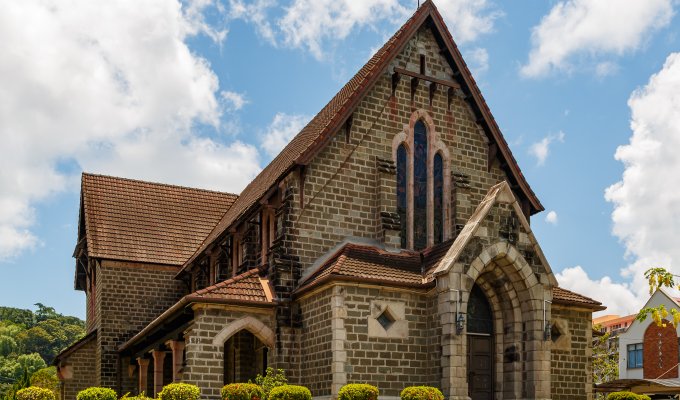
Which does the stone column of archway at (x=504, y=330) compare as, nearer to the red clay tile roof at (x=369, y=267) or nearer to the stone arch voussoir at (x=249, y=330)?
the red clay tile roof at (x=369, y=267)

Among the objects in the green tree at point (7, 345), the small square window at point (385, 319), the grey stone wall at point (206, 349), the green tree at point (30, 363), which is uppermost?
the small square window at point (385, 319)

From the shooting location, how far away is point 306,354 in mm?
21891

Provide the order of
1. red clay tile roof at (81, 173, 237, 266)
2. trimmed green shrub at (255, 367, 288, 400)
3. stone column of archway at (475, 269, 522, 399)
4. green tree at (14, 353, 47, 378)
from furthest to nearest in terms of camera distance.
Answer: green tree at (14, 353, 47, 378) < red clay tile roof at (81, 173, 237, 266) < stone column of archway at (475, 269, 522, 399) < trimmed green shrub at (255, 367, 288, 400)

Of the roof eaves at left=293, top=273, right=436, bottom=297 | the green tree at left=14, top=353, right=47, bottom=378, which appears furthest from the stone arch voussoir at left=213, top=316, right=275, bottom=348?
the green tree at left=14, top=353, right=47, bottom=378

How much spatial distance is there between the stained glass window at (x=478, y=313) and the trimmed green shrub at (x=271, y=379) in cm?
514

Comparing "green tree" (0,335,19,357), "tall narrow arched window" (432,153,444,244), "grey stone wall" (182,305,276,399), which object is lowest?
"green tree" (0,335,19,357)

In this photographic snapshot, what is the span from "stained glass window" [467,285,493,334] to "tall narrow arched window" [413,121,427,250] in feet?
8.39

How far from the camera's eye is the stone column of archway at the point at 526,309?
20.6 m

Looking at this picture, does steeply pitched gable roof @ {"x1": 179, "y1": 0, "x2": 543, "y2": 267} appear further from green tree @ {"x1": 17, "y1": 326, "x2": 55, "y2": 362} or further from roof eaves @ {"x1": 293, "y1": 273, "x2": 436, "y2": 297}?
green tree @ {"x1": 17, "y1": 326, "x2": 55, "y2": 362}

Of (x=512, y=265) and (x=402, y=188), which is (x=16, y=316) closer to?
(x=402, y=188)

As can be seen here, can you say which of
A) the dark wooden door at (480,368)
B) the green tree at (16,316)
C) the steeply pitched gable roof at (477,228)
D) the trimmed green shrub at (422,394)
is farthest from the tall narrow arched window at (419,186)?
the green tree at (16,316)

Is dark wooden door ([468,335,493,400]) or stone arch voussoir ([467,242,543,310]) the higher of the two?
stone arch voussoir ([467,242,543,310])

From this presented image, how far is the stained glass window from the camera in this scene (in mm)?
21797

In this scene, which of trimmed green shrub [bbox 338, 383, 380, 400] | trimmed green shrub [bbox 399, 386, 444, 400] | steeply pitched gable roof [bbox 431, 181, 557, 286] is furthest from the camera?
steeply pitched gable roof [bbox 431, 181, 557, 286]
